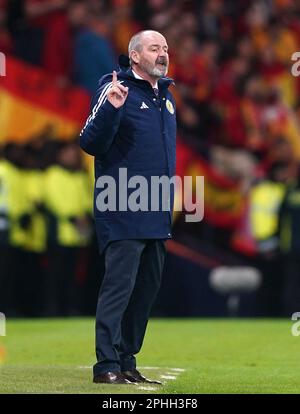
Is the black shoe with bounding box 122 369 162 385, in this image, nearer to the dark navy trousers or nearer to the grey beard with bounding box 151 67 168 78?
the dark navy trousers

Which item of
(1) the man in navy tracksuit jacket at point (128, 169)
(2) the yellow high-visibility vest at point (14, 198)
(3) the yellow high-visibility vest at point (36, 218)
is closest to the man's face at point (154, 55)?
(1) the man in navy tracksuit jacket at point (128, 169)

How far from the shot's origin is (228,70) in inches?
720

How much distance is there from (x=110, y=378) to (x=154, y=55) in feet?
6.42

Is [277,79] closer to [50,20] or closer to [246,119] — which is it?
[246,119]

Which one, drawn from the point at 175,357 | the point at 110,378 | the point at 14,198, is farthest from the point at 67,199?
the point at 110,378

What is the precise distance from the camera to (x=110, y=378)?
7812mm

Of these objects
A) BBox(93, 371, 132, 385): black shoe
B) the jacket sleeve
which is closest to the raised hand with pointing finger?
the jacket sleeve

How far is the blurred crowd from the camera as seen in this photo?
14.7 m

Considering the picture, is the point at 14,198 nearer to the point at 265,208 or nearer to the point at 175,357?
the point at 265,208

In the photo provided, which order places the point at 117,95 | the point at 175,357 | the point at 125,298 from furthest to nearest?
the point at 175,357, the point at 125,298, the point at 117,95

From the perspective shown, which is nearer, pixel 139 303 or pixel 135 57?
pixel 135 57

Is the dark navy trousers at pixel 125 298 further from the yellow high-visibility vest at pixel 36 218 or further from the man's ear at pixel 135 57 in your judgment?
the yellow high-visibility vest at pixel 36 218

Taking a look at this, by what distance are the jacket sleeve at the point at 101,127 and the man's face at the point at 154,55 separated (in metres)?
0.29
